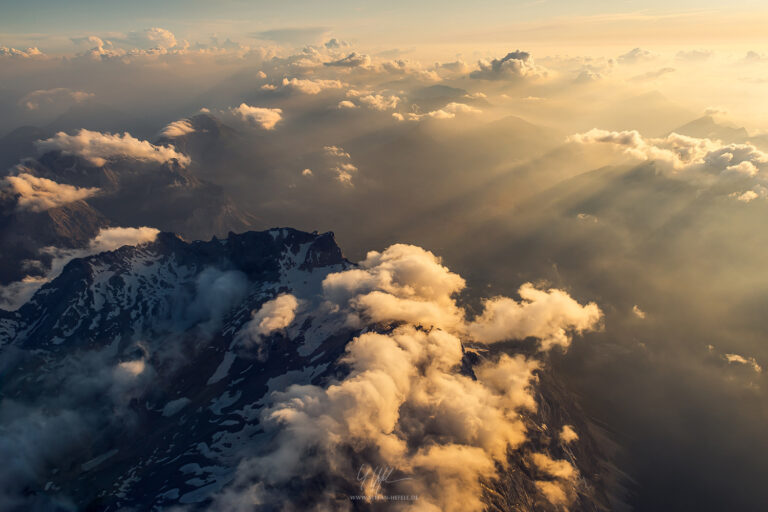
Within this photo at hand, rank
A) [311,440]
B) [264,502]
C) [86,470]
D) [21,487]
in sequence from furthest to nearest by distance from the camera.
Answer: [86,470] → [21,487] → [311,440] → [264,502]

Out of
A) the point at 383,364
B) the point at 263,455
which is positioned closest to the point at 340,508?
the point at 263,455

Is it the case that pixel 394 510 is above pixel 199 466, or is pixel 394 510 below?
above

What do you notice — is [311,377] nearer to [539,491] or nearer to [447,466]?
[447,466]

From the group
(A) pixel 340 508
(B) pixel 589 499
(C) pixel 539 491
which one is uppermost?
(A) pixel 340 508

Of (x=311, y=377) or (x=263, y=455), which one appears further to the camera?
(x=311, y=377)

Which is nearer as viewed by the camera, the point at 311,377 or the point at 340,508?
the point at 340,508

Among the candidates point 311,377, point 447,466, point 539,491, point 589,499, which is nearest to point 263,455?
point 311,377

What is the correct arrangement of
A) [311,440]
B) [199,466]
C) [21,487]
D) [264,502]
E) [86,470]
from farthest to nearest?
[86,470] < [21,487] < [199,466] < [311,440] < [264,502]

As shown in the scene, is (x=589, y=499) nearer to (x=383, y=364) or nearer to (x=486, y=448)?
(x=486, y=448)

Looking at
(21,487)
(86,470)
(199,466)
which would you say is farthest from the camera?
(86,470)
